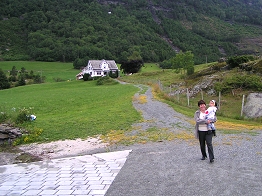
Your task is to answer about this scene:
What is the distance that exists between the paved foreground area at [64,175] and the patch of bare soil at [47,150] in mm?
824

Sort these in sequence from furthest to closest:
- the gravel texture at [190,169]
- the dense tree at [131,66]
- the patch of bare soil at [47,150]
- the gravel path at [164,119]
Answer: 1. the dense tree at [131,66]
2. the gravel path at [164,119]
3. the patch of bare soil at [47,150]
4. the gravel texture at [190,169]

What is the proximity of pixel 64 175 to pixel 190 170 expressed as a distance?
156 inches

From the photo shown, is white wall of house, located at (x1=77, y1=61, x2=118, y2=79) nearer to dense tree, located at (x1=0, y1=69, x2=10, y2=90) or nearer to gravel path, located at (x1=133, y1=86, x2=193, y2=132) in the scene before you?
dense tree, located at (x1=0, y1=69, x2=10, y2=90)

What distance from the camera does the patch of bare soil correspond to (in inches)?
413

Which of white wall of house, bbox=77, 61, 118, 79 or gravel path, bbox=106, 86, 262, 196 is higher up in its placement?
white wall of house, bbox=77, 61, 118, 79

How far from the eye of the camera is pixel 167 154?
959 cm

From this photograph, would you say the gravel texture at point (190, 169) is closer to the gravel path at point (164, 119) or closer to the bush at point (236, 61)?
the gravel path at point (164, 119)

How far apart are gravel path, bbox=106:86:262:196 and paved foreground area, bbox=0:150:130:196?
46 centimetres

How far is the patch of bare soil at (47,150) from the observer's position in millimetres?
10500

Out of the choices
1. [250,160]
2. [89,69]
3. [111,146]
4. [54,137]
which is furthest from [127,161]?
[89,69]

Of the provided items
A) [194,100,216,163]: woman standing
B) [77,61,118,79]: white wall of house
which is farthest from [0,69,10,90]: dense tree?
[194,100,216,163]: woman standing

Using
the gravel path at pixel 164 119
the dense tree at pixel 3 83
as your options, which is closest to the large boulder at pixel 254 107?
the gravel path at pixel 164 119

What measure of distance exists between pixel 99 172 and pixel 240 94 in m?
25.7

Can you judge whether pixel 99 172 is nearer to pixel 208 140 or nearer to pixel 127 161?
pixel 127 161
